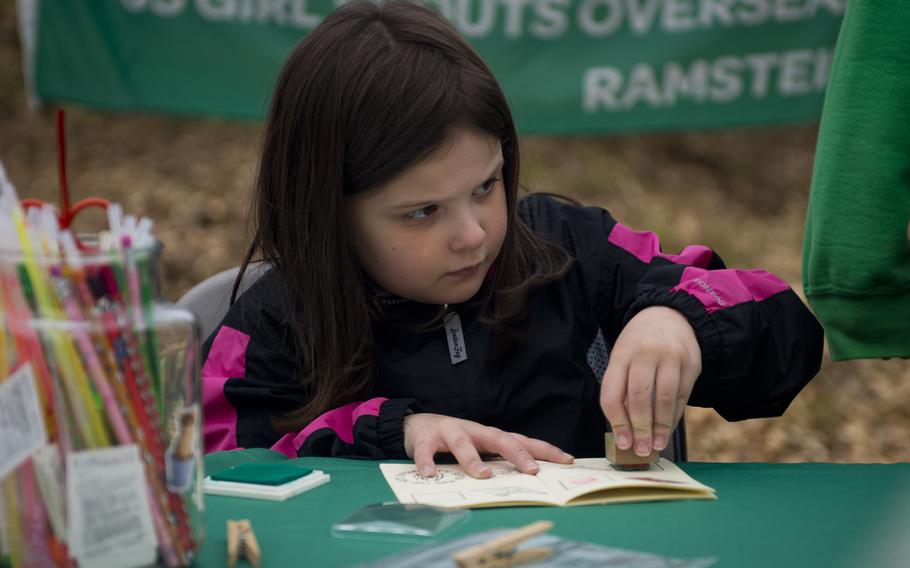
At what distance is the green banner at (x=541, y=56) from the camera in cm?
310

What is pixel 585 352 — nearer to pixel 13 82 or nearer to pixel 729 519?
pixel 729 519

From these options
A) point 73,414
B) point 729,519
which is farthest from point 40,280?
point 729,519

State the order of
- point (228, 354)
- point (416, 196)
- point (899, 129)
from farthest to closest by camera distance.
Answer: point (228, 354), point (416, 196), point (899, 129)

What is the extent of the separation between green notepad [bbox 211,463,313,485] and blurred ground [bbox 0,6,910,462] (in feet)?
8.34

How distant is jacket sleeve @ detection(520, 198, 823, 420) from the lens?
49.5 inches

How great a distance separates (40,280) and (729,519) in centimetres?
59

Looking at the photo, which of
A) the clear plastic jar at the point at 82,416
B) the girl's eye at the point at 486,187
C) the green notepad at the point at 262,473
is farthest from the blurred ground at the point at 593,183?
the clear plastic jar at the point at 82,416

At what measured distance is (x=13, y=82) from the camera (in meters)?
5.17

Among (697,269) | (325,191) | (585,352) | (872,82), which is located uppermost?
(872,82)

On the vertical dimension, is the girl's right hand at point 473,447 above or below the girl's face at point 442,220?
below

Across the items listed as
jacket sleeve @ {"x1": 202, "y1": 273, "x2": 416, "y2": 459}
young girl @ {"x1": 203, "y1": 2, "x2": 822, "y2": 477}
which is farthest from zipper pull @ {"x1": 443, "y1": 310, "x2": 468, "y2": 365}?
jacket sleeve @ {"x1": 202, "y1": 273, "x2": 416, "y2": 459}

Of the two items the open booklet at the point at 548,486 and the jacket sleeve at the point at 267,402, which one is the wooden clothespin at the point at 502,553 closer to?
the open booklet at the point at 548,486

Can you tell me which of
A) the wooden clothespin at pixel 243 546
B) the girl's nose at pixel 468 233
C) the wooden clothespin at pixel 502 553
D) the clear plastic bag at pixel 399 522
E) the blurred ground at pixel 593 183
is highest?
the girl's nose at pixel 468 233

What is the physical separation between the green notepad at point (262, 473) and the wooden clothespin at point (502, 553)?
0.30 metres
